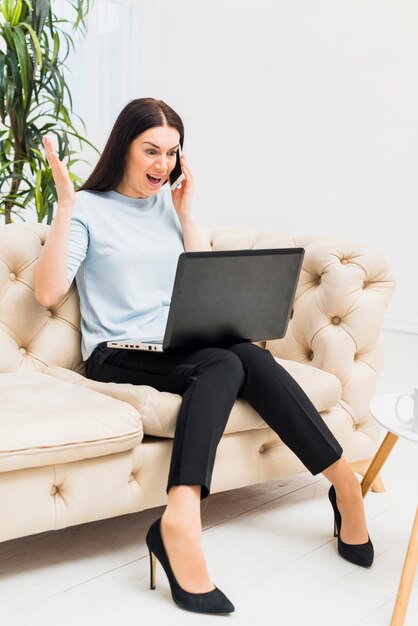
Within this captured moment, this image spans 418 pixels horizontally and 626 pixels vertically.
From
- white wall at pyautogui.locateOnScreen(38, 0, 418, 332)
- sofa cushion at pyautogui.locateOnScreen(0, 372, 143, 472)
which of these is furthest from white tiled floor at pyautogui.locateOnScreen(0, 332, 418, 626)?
white wall at pyautogui.locateOnScreen(38, 0, 418, 332)

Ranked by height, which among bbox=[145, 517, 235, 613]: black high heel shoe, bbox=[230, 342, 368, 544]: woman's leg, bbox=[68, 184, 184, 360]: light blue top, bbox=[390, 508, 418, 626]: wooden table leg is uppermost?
bbox=[68, 184, 184, 360]: light blue top

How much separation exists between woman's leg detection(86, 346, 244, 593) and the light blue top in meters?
0.11

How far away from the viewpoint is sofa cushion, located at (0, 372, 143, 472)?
1517 millimetres

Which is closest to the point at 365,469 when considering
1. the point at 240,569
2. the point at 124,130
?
the point at 240,569

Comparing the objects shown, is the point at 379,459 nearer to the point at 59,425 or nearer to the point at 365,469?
the point at 365,469

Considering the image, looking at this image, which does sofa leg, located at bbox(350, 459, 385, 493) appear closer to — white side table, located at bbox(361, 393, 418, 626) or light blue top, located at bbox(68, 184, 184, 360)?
white side table, located at bbox(361, 393, 418, 626)

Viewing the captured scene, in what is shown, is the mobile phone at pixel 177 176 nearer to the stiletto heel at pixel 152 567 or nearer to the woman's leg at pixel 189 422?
the woman's leg at pixel 189 422

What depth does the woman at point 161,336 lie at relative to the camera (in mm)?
1594

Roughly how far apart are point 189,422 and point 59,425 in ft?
0.90

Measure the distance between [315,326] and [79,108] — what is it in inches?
163

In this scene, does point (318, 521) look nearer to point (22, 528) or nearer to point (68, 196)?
point (22, 528)

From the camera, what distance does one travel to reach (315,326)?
2.21 meters

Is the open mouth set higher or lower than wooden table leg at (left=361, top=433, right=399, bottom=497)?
higher

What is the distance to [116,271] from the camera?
203 cm
